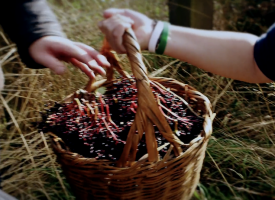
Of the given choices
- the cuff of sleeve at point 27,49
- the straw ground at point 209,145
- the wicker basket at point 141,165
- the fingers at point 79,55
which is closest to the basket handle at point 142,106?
the wicker basket at point 141,165

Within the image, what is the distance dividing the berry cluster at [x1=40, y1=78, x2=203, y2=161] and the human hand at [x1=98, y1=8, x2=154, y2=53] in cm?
21

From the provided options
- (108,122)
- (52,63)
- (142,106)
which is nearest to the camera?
(142,106)

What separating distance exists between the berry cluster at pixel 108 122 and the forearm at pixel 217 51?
0.17m

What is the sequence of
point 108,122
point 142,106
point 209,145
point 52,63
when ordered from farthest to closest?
point 209,145 → point 108,122 → point 52,63 → point 142,106

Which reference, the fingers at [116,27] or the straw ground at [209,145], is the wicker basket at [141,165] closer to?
the fingers at [116,27]

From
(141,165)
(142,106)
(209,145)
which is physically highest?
(142,106)

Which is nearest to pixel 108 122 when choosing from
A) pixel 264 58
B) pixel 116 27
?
pixel 116 27

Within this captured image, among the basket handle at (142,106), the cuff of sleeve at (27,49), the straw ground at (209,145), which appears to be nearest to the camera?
the basket handle at (142,106)

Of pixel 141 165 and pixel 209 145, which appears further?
pixel 209 145

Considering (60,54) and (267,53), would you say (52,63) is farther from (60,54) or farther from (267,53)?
(267,53)

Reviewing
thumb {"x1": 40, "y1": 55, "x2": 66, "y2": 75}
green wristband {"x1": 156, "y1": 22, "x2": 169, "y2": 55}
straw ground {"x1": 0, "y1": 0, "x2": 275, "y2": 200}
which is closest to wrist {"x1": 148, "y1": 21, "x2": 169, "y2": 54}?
green wristband {"x1": 156, "y1": 22, "x2": 169, "y2": 55}

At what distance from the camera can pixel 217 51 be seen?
2.55 ft

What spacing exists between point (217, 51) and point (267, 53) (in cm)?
12

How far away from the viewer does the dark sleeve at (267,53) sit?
28.5 inches
